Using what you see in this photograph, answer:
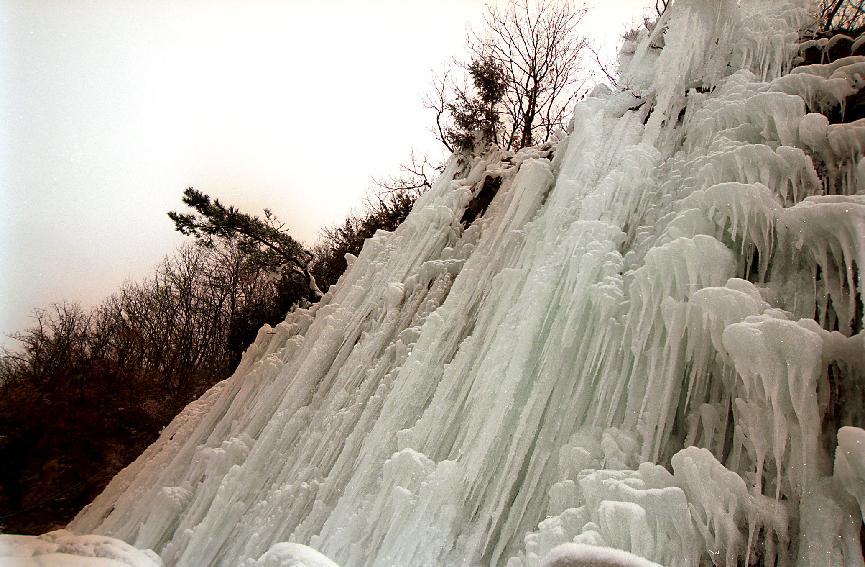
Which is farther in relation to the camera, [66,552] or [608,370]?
[608,370]

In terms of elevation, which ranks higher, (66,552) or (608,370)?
(608,370)

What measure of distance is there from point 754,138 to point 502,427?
309 cm

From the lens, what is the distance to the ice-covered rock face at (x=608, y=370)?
7.14 feet

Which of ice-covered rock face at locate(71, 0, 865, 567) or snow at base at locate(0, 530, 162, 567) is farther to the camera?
snow at base at locate(0, 530, 162, 567)

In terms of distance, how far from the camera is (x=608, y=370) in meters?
3.14

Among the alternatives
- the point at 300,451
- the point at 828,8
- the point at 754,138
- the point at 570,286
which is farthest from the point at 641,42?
the point at 300,451

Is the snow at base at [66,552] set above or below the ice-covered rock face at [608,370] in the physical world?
below

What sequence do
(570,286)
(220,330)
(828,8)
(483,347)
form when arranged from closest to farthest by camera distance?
(570,286), (483,347), (828,8), (220,330)

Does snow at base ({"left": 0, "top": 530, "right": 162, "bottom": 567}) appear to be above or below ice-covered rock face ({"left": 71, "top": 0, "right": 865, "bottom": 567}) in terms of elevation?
below

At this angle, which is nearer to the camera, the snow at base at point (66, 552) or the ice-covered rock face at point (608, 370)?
the ice-covered rock face at point (608, 370)

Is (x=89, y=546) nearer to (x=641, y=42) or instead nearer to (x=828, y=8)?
(x=641, y=42)

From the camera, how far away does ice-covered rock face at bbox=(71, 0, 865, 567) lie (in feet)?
7.14

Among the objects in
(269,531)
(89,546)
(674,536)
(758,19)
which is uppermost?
(758,19)

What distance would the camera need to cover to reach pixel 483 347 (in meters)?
3.91
